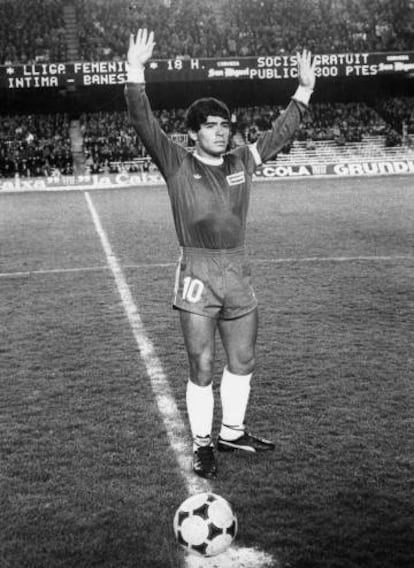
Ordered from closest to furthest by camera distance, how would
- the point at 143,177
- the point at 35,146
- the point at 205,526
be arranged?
1. the point at 205,526
2. the point at 143,177
3. the point at 35,146

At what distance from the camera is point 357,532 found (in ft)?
11.0

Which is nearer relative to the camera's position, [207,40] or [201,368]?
[201,368]

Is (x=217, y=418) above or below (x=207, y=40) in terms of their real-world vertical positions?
below

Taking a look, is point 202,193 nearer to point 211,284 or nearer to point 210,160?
point 210,160

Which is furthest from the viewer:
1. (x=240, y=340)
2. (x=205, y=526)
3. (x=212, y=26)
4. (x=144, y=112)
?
(x=212, y=26)

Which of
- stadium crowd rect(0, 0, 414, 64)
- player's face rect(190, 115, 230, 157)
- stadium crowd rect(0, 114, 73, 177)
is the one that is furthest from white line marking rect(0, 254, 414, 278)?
stadium crowd rect(0, 0, 414, 64)

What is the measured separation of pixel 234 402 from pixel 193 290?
29.8 inches

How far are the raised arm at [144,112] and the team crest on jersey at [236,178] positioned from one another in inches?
11.3

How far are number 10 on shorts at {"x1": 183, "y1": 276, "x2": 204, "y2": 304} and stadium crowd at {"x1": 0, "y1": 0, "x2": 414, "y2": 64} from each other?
3011 centimetres

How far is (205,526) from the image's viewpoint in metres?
3.17

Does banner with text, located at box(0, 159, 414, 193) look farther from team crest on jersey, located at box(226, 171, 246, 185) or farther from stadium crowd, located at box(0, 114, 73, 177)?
team crest on jersey, located at box(226, 171, 246, 185)

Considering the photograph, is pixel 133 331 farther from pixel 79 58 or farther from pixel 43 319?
pixel 79 58

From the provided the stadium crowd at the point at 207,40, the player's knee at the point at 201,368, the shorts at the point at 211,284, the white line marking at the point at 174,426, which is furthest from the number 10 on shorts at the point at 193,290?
the stadium crowd at the point at 207,40

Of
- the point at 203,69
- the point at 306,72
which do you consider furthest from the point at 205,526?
the point at 203,69
